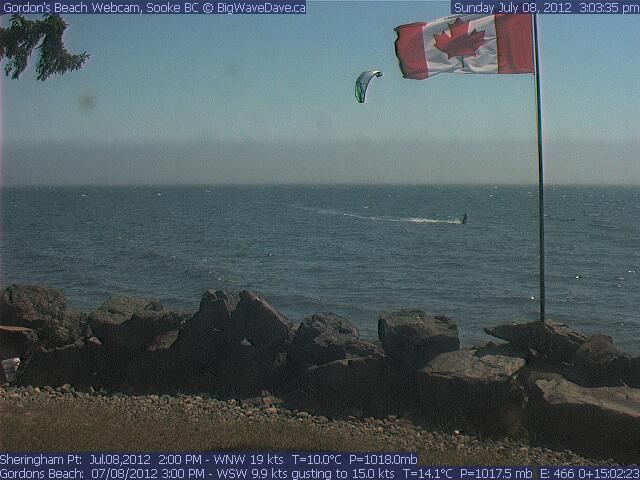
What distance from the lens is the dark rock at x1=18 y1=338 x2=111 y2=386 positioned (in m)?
13.8

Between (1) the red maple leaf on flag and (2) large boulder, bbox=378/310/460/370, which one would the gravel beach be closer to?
(2) large boulder, bbox=378/310/460/370

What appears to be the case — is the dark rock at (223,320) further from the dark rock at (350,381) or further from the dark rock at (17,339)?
the dark rock at (17,339)

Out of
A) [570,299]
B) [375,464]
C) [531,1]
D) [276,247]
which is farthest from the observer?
[276,247]

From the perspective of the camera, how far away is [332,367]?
12219mm

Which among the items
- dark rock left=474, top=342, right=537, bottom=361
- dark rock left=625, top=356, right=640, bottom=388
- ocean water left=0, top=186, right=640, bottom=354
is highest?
dark rock left=474, top=342, right=537, bottom=361

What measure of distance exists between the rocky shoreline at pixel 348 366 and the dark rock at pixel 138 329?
0.07 ft

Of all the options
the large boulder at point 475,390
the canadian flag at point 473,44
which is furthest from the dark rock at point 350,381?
the canadian flag at point 473,44

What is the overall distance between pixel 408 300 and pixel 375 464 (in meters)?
20.4

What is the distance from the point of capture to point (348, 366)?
12.2 metres

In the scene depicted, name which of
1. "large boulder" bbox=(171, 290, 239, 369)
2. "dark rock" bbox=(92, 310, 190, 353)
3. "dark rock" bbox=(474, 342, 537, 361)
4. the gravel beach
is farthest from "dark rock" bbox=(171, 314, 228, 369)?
"dark rock" bbox=(474, 342, 537, 361)

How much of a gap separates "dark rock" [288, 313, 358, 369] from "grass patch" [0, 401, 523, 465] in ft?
7.06

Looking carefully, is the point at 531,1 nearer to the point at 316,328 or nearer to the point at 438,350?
the point at 438,350

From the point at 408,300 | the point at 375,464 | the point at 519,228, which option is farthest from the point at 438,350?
the point at 519,228

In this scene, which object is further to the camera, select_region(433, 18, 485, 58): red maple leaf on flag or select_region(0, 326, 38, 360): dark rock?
select_region(0, 326, 38, 360): dark rock
